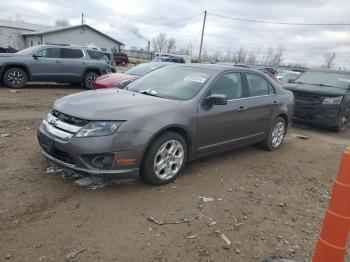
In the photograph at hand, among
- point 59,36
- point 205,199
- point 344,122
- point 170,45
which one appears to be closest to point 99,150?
point 205,199

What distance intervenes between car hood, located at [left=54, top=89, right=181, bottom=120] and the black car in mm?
5771

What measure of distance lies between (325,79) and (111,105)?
791 centimetres

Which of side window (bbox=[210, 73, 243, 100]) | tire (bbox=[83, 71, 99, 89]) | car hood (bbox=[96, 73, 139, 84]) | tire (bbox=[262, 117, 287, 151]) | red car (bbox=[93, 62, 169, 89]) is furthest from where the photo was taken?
tire (bbox=[83, 71, 99, 89])

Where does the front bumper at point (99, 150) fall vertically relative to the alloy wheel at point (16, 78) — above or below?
above

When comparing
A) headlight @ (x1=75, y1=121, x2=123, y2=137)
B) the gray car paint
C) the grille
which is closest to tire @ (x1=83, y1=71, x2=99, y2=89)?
the gray car paint

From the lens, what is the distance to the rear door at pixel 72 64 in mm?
13180

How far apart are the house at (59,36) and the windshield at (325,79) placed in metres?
35.1

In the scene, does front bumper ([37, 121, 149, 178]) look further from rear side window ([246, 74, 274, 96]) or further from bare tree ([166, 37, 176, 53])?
bare tree ([166, 37, 176, 53])

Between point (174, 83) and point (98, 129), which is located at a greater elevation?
point (174, 83)

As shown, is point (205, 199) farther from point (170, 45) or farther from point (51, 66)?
point (170, 45)

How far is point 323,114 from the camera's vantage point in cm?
909

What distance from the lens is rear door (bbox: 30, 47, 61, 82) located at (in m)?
12.4

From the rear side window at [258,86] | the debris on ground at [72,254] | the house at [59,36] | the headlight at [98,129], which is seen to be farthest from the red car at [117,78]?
the house at [59,36]

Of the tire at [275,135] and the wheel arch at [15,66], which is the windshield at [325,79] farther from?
the wheel arch at [15,66]
